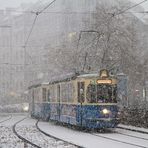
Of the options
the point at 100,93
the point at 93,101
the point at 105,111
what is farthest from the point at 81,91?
the point at 105,111

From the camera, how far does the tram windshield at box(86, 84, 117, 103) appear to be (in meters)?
27.8

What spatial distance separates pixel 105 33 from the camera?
50.4m

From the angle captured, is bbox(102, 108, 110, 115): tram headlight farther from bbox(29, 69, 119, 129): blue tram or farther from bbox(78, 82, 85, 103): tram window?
bbox(78, 82, 85, 103): tram window

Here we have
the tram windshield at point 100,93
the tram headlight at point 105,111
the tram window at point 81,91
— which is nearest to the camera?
the tram headlight at point 105,111

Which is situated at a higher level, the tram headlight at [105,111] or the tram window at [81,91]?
the tram window at [81,91]

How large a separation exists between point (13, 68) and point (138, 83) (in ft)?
251

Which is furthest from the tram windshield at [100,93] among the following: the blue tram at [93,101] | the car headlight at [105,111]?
the car headlight at [105,111]

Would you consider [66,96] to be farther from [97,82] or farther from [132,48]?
[132,48]

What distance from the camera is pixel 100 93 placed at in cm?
2794

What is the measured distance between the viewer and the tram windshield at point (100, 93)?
27.8 m

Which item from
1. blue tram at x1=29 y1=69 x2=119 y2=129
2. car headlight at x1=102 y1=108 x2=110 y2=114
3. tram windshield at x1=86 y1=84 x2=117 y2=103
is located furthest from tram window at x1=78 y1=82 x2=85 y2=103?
car headlight at x1=102 y1=108 x2=110 y2=114

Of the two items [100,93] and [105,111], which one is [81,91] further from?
[105,111]

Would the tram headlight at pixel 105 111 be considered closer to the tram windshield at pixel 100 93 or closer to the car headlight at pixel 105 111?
the car headlight at pixel 105 111

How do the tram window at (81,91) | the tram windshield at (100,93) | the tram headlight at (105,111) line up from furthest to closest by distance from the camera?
the tram window at (81,91) < the tram windshield at (100,93) < the tram headlight at (105,111)
